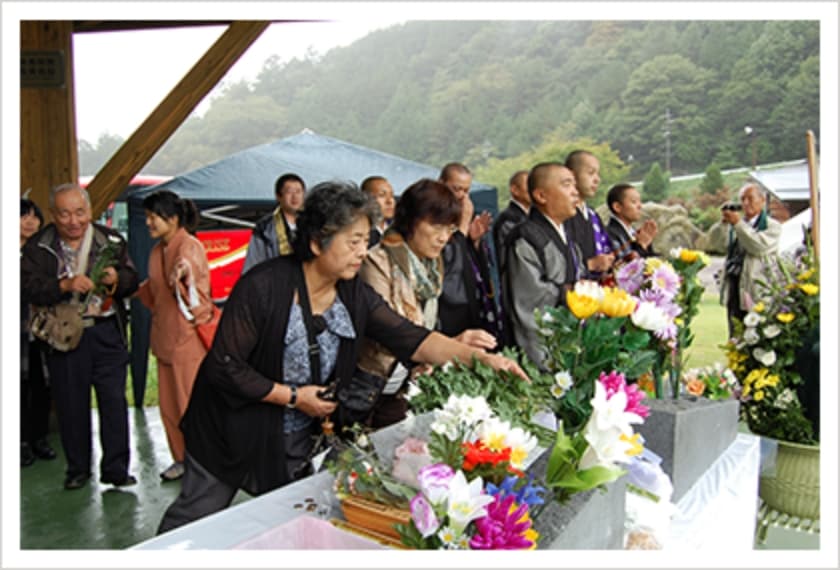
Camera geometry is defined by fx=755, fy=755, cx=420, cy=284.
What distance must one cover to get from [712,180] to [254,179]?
11.1 metres

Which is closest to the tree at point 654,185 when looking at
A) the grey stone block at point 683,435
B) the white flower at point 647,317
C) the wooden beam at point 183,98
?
the wooden beam at point 183,98

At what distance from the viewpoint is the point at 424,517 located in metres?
1.03

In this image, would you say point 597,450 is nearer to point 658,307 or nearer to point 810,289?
point 658,307

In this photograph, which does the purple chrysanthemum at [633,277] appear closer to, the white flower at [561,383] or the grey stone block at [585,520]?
the white flower at [561,383]

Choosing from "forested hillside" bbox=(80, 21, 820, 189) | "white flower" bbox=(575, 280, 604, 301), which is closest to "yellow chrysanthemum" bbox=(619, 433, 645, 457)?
"white flower" bbox=(575, 280, 604, 301)

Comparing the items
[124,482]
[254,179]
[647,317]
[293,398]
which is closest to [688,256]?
[647,317]

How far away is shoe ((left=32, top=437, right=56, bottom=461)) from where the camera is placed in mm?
4203

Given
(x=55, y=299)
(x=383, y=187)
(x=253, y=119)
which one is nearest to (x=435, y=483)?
(x=55, y=299)

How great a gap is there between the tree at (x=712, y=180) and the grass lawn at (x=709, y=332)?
3.39 metres

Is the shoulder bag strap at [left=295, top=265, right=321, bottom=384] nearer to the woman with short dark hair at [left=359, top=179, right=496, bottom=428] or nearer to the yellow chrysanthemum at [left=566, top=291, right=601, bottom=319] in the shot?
the woman with short dark hair at [left=359, top=179, right=496, bottom=428]

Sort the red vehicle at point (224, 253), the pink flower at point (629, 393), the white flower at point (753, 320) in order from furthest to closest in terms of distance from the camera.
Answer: the red vehicle at point (224, 253)
the white flower at point (753, 320)
the pink flower at point (629, 393)

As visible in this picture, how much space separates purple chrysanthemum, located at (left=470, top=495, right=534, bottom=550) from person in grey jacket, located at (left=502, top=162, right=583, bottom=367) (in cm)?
208

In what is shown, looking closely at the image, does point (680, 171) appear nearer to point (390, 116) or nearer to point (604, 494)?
point (390, 116)

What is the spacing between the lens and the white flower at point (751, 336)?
9.99 feet
